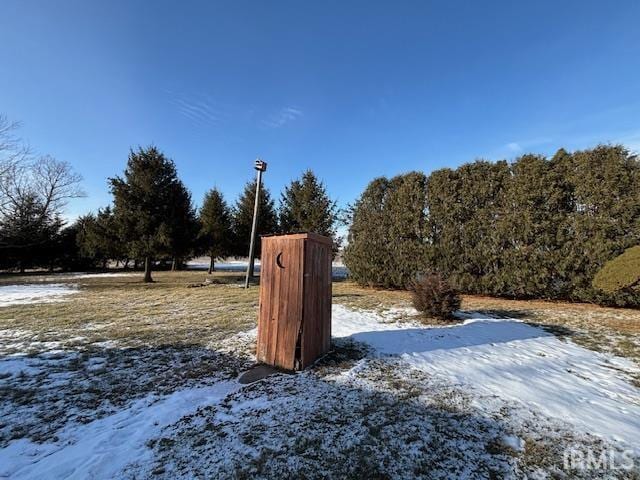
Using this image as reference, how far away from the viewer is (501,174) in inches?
408

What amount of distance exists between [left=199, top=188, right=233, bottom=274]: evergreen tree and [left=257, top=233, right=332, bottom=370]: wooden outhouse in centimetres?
1721

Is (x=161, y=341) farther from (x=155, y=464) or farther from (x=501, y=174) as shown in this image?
(x=501, y=174)

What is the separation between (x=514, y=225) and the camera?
388 inches

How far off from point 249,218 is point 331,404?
18165mm

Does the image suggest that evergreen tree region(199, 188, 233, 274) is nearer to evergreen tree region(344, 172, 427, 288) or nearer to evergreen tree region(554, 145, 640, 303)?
evergreen tree region(344, 172, 427, 288)

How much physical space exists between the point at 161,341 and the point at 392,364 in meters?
4.18

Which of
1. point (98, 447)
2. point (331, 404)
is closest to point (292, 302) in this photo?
A: point (331, 404)

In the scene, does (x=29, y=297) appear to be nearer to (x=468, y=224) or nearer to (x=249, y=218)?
(x=249, y=218)

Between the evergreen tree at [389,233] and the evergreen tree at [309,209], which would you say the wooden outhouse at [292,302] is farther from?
the evergreen tree at [309,209]

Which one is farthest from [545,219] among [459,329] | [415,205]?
[459,329]

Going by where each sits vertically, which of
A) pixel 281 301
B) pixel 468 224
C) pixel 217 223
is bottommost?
pixel 281 301

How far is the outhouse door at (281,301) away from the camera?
4.30 m

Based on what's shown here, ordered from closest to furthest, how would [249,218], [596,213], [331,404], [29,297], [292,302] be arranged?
[331,404] → [292,302] → [596,213] → [29,297] → [249,218]

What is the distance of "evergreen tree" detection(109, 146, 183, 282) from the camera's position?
15.1 metres
